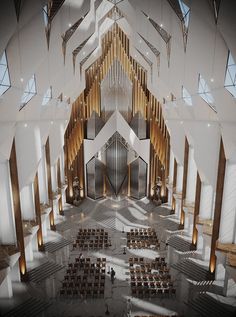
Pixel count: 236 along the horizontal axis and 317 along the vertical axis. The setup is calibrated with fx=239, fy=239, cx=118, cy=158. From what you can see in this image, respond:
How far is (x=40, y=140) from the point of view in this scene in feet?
39.5

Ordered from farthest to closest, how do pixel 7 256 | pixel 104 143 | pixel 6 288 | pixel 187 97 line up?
1. pixel 104 143
2. pixel 187 97
3. pixel 6 288
4. pixel 7 256

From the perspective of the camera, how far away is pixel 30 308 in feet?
33.8

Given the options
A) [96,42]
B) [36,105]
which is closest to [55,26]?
[36,105]

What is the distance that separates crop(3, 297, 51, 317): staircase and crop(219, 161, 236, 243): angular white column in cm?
845

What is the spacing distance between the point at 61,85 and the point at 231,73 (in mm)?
9104

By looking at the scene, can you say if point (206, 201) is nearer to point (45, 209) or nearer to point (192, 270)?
point (192, 270)

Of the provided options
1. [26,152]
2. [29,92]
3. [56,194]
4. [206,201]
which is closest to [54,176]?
[56,194]

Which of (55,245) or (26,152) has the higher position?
(26,152)

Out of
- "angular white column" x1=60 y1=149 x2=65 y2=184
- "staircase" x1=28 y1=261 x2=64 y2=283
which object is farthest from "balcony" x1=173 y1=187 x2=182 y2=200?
"angular white column" x1=60 y1=149 x2=65 y2=184

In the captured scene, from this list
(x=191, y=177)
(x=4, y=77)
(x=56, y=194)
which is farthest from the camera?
(x=56, y=194)

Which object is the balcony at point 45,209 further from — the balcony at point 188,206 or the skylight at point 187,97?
the skylight at point 187,97

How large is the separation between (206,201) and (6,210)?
390 inches

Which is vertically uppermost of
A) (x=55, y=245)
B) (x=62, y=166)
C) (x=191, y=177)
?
(x=191, y=177)

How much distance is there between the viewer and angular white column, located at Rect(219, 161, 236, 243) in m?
10.2
